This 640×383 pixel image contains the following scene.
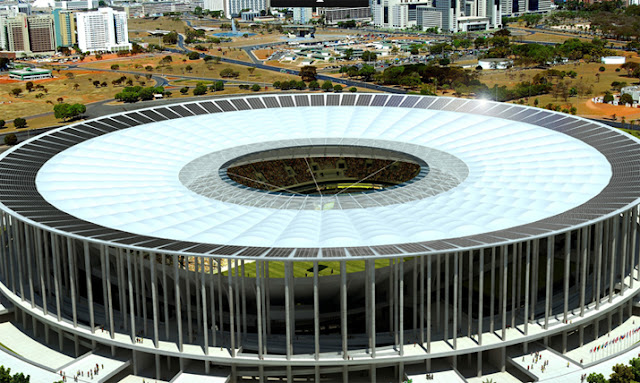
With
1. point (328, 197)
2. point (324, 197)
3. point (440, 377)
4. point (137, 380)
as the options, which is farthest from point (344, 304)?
point (137, 380)

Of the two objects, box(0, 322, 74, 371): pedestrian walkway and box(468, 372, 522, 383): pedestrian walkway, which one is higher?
box(0, 322, 74, 371): pedestrian walkway

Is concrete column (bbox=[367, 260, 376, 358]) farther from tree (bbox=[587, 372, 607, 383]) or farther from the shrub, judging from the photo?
the shrub

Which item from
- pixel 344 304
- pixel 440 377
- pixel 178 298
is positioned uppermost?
pixel 178 298

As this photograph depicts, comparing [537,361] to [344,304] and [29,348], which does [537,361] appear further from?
[29,348]

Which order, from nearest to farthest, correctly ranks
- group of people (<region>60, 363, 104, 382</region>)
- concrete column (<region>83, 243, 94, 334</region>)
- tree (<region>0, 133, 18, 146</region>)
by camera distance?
group of people (<region>60, 363, 104, 382</region>), concrete column (<region>83, 243, 94, 334</region>), tree (<region>0, 133, 18, 146</region>)

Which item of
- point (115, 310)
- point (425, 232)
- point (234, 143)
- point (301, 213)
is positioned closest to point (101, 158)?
point (234, 143)

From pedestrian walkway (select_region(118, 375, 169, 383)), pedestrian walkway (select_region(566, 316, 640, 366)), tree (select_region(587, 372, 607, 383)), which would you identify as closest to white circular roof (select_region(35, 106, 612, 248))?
pedestrian walkway (select_region(118, 375, 169, 383))
